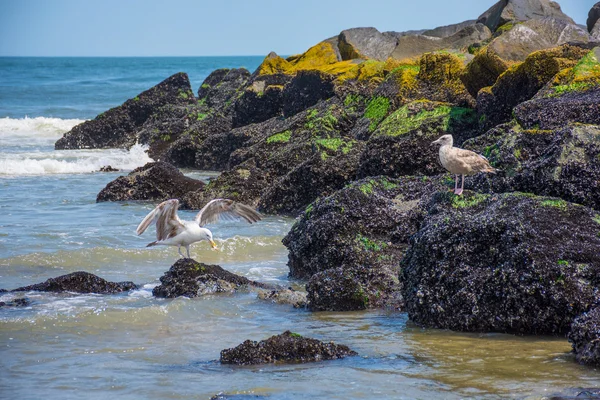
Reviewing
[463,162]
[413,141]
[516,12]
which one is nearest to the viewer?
[463,162]

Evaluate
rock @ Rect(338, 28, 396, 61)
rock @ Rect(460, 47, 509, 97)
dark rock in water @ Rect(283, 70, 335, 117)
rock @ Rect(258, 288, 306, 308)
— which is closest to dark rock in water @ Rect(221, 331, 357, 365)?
rock @ Rect(258, 288, 306, 308)

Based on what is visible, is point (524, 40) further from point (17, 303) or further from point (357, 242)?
point (17, 303)

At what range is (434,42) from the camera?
21.0 meters

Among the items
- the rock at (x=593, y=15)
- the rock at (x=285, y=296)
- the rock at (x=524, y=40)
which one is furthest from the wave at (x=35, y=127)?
the rock at (x=285, y=296)

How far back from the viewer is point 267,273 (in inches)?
387

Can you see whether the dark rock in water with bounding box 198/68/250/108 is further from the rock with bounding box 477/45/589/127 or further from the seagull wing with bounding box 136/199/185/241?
the seagull wing with bounding box 136/199/185/241

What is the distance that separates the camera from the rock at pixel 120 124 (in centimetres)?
2514

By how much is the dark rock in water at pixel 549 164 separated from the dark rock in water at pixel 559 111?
65 centimetres

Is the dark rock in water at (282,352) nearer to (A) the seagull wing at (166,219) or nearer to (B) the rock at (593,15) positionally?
(A) the seagull wing at (166,219)

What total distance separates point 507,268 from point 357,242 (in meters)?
2.42

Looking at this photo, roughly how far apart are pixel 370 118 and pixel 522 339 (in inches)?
358

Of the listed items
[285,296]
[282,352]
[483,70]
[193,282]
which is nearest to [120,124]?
[483,70]

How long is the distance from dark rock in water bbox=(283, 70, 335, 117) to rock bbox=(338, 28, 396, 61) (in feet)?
14.7

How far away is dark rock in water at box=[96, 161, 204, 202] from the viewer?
14969mm
